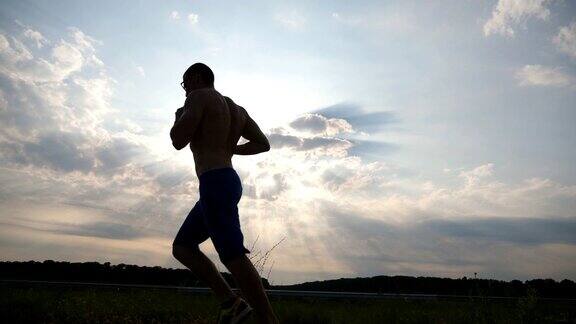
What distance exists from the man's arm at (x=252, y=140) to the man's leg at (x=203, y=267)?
3.00ft

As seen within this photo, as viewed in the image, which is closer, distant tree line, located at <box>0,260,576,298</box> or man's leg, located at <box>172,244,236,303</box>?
man's leg, located at <box>172,244,236,303</box>

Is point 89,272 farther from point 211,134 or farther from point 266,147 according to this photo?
point 211,134

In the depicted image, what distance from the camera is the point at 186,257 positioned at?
3902mm

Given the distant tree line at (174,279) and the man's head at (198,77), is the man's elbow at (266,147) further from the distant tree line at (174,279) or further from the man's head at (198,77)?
the distant tree line at (174,279)

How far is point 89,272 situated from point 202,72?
14.0 metres

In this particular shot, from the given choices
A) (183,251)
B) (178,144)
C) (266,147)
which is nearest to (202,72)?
(178,144)

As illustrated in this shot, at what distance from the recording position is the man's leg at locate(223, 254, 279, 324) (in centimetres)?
336

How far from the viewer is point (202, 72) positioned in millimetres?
3773

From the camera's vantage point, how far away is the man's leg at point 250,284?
336 centimetres

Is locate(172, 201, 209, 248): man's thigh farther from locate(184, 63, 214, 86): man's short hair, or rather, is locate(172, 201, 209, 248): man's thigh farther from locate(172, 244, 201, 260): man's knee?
locate(184, 63, 214, 86): man's short hair

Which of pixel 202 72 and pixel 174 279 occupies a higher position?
pixel 202 72

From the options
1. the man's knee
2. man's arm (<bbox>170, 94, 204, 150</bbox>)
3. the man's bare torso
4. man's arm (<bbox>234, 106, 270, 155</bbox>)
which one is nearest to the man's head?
the man's bare torso

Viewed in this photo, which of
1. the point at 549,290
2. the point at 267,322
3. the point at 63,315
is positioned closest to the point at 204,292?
the point at 63,315

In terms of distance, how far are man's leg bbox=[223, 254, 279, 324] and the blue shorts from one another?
2.3 inches
